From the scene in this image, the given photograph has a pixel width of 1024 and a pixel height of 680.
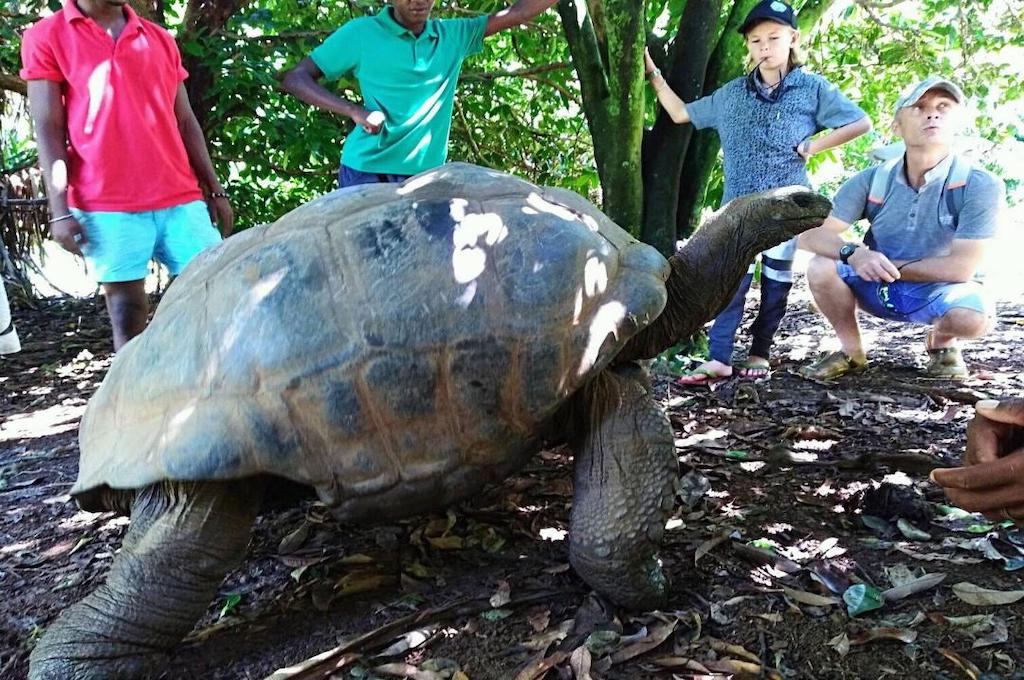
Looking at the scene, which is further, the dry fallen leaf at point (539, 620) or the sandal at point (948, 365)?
the sandal at point (948, 365)

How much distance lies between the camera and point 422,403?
244cm

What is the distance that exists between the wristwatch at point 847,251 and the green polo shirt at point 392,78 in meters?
2.80

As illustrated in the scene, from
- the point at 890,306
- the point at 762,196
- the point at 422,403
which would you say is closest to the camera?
the point at 422,403

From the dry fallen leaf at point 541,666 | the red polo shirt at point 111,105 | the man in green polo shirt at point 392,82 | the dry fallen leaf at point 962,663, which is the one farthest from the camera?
the man in green polo shirt at point 392,82

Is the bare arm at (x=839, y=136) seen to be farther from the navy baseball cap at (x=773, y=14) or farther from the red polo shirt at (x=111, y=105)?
the red polo shirt at (x=111, y=105)

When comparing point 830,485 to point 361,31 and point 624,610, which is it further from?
point 361,31

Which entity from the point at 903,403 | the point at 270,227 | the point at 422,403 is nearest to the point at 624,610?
the point at 422,403

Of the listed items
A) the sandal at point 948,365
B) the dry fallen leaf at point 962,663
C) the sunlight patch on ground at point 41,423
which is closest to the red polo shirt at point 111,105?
the sunlight patch on ground at point 41,423

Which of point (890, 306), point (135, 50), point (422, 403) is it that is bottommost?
point (890, 306)

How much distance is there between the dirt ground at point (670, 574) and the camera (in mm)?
2365

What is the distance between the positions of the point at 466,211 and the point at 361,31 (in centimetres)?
216

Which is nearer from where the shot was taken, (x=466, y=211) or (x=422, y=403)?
(x=422, y=403)

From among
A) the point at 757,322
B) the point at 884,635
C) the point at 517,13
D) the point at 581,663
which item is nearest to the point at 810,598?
the point at 884,635

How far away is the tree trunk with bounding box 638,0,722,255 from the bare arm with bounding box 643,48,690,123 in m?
0.31
